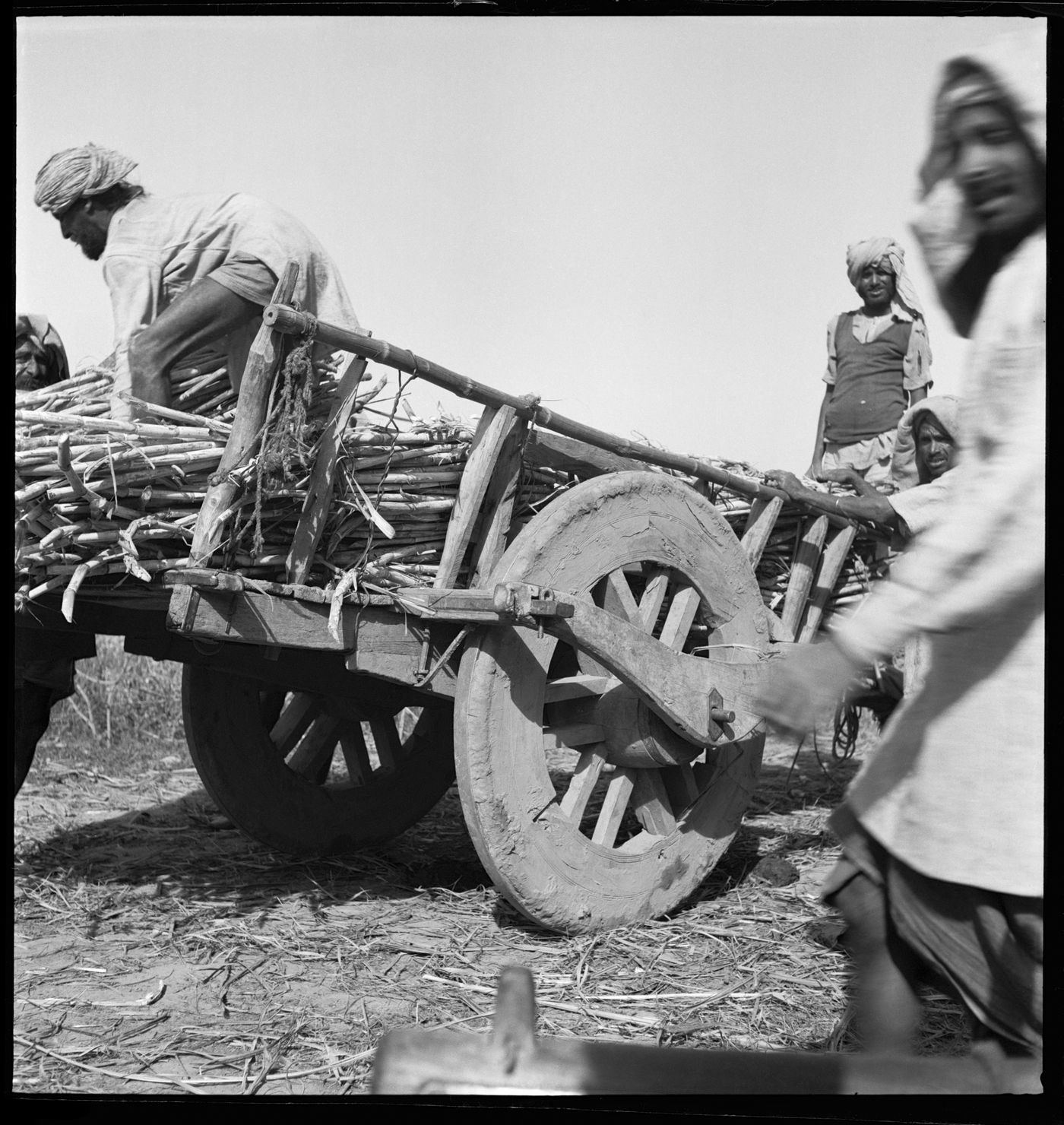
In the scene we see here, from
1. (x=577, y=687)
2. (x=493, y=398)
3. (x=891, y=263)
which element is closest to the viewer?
(x=493, y=398)

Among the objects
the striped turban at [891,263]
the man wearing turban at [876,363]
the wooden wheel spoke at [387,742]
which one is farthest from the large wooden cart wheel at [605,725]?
the striped turban at [891,263]

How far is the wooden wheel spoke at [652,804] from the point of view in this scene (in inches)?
136

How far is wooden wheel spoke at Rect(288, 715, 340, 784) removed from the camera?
13.7ft

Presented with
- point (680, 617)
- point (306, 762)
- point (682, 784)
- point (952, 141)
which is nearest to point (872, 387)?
point (680, 617)

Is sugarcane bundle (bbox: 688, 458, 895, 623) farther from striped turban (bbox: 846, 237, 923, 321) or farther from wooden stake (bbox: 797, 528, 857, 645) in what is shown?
striped turban (bbox: 846, 237, 923, 321)

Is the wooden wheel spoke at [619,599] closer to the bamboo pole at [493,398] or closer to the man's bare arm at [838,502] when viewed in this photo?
the bamboo pole at [493,398]

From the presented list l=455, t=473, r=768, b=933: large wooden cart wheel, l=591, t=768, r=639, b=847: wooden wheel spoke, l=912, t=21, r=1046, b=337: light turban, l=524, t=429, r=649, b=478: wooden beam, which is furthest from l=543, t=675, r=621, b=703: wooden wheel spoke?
l=912, t=21, r=1046, b=337: light turban

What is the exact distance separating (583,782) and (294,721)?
1.37m

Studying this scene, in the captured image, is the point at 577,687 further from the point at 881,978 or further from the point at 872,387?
the point at 872,387

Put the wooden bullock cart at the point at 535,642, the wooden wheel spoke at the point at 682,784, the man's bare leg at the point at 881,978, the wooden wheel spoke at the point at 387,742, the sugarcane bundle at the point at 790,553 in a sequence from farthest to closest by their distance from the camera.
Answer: the wooden wheel spoke at the point at 387,742 < the sugarcane bundle at the point at 790,553 < the wooden wheel spoke at the point at 682,784 < the wooden bullock cart at the point at 535,642 < the man's bare leg at the point at 881,978

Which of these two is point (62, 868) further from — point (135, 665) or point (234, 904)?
point (135, 665)

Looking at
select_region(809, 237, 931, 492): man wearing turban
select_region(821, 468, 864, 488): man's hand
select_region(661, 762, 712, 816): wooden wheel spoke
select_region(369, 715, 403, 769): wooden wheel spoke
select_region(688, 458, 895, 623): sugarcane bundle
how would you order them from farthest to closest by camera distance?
select_region(809, 237, 931, 492): man wearing turban < select_region(821, 468, 864, 488): man's hand < select_region(369, 715, 403, 769): wooden wheel spoke < select_region(688, 458, 895, 623): sugarcane bundle < select_region(661, 762, 712, 816): wooden wheel spoke

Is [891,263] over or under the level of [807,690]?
over

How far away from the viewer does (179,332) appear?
330 cm
